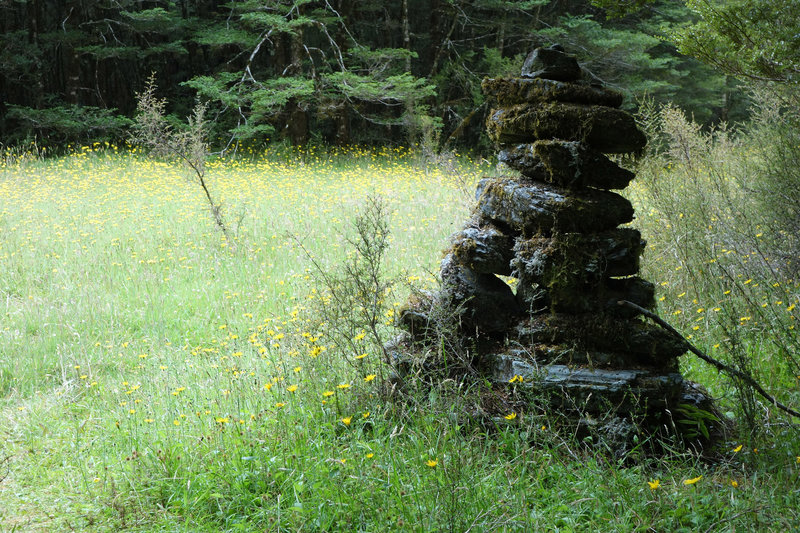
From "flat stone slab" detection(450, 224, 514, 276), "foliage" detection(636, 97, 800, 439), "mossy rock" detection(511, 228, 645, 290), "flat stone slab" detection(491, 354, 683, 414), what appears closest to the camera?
"flat stone slab" detection(491, 354, 683, 414)

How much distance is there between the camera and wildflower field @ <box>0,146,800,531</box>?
2.84m

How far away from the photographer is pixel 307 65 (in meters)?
22.6

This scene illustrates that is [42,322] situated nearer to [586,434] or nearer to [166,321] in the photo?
[166,321]

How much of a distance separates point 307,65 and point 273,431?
20941 mm

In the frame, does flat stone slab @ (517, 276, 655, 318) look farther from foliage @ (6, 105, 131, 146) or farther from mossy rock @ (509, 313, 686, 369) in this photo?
foliage @ (6, 105, 131, 146)

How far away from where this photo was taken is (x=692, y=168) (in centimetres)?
750

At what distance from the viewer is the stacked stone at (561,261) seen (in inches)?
146

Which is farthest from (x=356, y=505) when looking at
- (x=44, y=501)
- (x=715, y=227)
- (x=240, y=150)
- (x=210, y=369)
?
(x=240, y=150)

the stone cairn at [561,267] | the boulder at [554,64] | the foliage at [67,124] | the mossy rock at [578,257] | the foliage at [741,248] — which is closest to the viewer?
the stone cairn at [561,267]

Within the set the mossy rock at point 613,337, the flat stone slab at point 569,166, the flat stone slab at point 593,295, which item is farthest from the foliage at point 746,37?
the mossy rock at point 613,337

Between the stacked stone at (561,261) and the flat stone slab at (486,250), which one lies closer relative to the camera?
the stacked stone at (561,261)

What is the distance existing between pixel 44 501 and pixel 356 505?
180cm

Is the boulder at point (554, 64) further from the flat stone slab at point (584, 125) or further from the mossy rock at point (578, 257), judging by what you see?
the mossy rock at point (578, 257)

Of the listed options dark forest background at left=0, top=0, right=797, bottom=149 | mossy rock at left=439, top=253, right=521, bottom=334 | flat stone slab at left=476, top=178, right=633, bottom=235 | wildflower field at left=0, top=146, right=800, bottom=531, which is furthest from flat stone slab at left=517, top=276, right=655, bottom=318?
dark forest background at left=0, top=0, right=797, bottom=149
